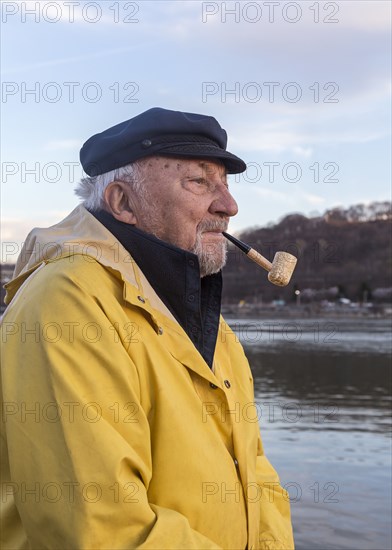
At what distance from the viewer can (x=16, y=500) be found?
206 centimetres

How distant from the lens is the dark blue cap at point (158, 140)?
255cm

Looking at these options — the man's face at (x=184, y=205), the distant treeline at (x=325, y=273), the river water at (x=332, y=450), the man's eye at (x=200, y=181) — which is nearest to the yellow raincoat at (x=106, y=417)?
the man's face at (x=184, y=205)

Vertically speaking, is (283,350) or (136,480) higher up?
(136,480)

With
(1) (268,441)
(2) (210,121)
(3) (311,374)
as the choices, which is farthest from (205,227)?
(3) (311,374)

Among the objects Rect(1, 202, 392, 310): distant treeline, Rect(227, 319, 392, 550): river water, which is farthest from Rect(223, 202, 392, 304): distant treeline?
Rect(227, 319, 392, 550): river water

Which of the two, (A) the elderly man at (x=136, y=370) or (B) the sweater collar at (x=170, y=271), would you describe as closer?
(A) the elderly man at (x=136, y=370)

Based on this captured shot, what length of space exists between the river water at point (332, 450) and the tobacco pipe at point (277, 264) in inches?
194

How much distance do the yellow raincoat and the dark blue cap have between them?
0.20m

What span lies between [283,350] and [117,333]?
33690 mm

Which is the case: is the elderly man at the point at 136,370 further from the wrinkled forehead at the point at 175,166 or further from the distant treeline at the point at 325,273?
the distant treeline at the point at 325,273

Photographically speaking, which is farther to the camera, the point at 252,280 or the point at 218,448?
the point at 252,280

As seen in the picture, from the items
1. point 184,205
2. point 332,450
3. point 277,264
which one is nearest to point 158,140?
point 184,205

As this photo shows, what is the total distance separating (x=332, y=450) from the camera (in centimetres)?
1124

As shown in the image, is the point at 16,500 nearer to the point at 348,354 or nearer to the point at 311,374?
the point at 311,374
